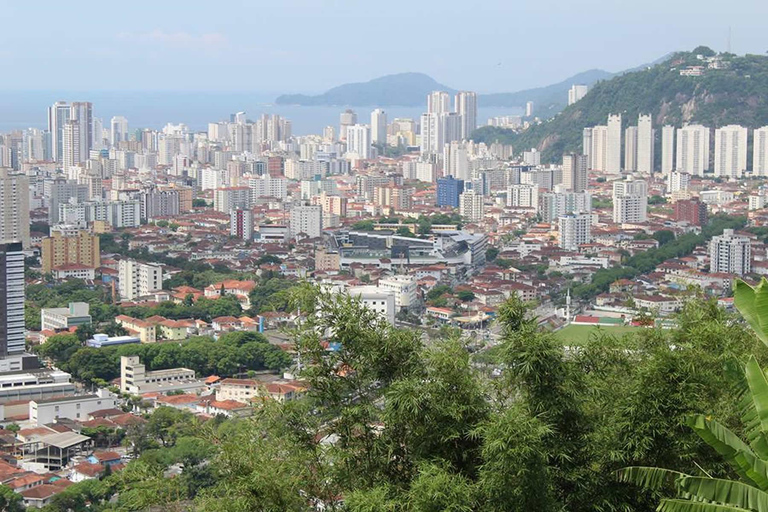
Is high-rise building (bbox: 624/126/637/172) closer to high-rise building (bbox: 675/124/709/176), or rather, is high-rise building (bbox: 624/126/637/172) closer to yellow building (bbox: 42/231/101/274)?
high-rise building (bbox: 675/124/709/176)

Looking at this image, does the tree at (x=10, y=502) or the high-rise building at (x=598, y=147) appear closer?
the tree at (x=10, y=502)

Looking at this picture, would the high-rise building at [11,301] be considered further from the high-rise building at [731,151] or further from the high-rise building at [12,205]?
the high-rise building at [731,151]

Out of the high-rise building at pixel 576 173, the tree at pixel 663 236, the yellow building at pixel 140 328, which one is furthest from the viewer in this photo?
the high-rise building at pixel 576 173

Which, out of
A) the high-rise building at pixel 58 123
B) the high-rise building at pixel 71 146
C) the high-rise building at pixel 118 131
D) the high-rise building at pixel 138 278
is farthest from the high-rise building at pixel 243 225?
the high-rise building at pixel 118 131

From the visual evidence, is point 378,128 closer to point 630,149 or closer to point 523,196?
Result: point 630,149

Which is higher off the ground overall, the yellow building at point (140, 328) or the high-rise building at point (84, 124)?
the high-rise building at point (84, 124)

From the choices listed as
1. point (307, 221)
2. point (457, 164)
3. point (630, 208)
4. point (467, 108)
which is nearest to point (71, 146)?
point (457, 164)
